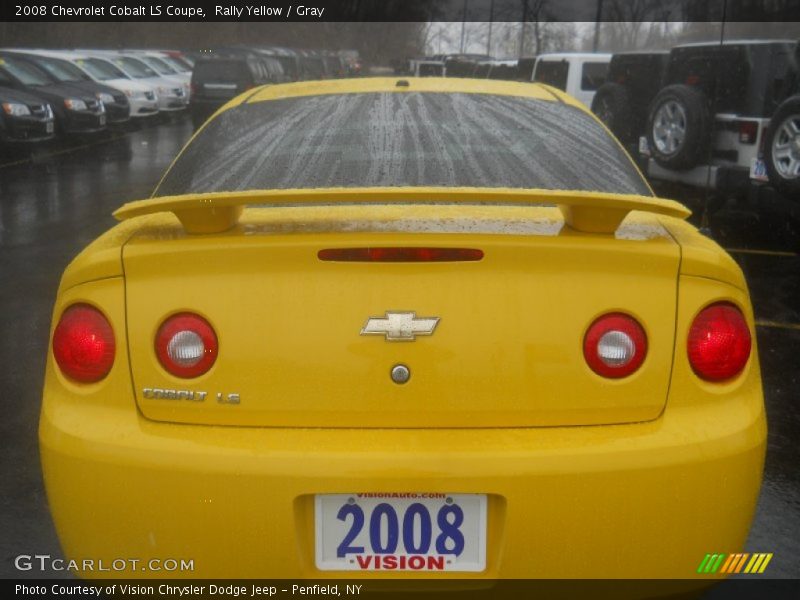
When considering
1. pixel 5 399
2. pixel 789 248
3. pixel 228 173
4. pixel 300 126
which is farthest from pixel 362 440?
pixel 789 248

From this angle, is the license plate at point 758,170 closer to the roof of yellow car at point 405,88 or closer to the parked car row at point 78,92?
the roof of yellow car at point 405,88

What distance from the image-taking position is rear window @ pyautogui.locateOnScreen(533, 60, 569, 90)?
65.8 ft

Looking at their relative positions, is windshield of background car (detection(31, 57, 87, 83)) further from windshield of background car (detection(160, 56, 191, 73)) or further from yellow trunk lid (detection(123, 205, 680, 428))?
yellow trunk lid (detection(123, 205, 680, 428))

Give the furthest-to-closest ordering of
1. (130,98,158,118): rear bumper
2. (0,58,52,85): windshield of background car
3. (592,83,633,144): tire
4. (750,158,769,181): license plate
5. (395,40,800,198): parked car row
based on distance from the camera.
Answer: (130,98,158,118): rear bumper
(0,58,52,85): windshield of background car
(592,83,633,144): tire
(750,158,769,181): license plate
(395,40,800,198): parked car row

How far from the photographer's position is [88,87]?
68.4 feet

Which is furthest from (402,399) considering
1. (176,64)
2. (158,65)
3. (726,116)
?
(176,64)

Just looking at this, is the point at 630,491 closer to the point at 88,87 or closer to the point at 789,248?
the point at 789,248

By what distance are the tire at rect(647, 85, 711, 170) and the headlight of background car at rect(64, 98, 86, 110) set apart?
1158cm

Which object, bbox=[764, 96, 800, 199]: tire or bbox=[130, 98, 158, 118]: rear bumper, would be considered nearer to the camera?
bbox=[764, 96, 800, 199]: tire

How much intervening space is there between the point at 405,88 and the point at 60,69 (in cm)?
1925

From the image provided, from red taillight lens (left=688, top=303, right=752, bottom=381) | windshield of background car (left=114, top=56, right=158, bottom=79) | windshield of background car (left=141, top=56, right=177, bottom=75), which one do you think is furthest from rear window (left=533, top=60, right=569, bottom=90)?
red taillight lens (left=688, top=303, right=752, bottom=381)

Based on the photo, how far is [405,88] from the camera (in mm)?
3811

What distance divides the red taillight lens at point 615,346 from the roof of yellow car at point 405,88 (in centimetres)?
168

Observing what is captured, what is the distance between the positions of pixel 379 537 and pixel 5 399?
3.25 meters
